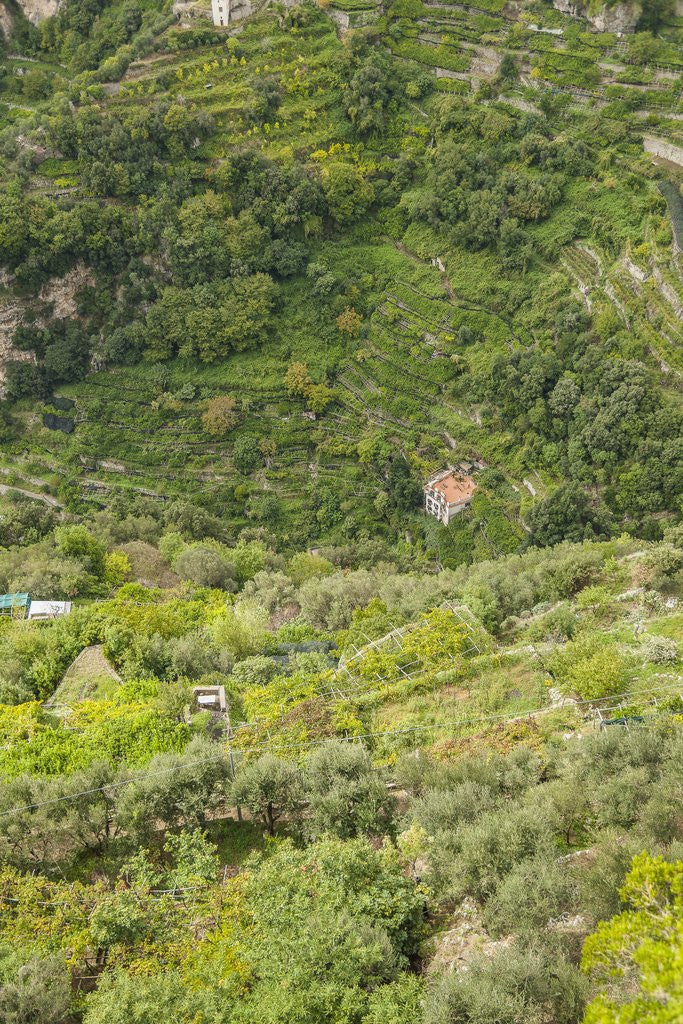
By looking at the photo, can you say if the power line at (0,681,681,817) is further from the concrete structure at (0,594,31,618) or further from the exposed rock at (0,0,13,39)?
the exposed rock at (0,0,13,39)

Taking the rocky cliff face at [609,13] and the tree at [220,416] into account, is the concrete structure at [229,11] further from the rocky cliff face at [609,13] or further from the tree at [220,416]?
the tree at [220,416]

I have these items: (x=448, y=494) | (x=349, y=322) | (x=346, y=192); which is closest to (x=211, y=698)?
(x=448, y=494)

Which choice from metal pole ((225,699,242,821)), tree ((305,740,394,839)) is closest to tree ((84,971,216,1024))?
tree ((305,740,394,839))

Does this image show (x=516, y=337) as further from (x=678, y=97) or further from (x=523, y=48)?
(x=523, y=48)

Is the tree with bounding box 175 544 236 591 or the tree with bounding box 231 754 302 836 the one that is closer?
the tree with bounding box 231 754 302 836

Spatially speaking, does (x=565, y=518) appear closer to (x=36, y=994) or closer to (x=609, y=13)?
(x=36, y=994)

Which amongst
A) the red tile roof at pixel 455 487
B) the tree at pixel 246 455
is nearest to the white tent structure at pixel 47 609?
the tree at pixel 246 455
